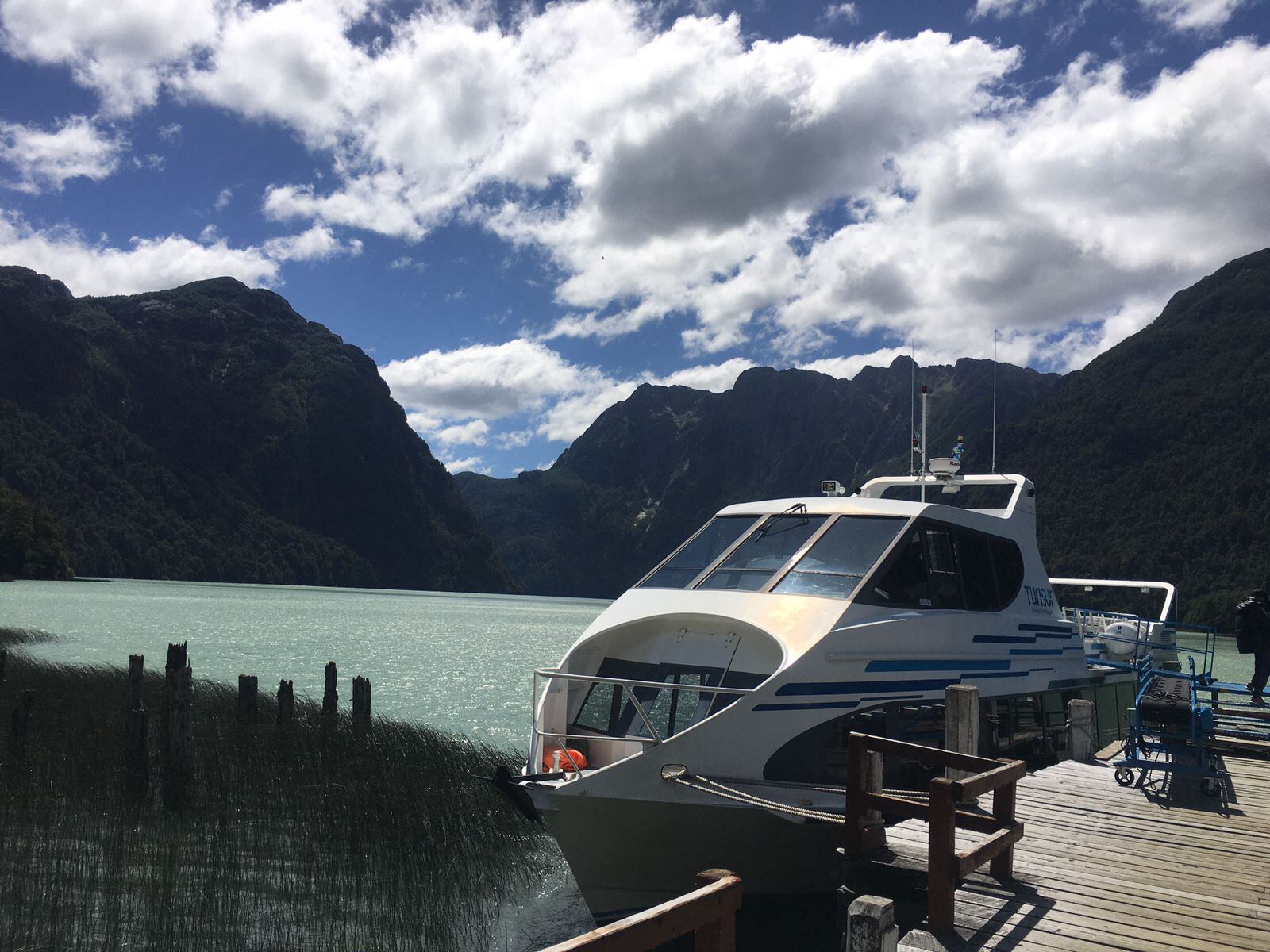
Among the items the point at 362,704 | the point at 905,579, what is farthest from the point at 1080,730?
the point at 362,704

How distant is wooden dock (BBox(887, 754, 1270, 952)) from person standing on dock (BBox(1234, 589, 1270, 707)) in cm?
352

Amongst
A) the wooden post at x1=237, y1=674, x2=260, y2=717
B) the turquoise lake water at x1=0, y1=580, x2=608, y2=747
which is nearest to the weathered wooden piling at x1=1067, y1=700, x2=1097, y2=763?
the turquoise lake water at x1=0, y1=580, x2=608, y2=747

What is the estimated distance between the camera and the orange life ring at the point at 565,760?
898cm

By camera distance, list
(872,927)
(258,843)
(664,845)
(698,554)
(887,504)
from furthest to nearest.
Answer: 1. (258,843)
2. (698,554)
3. (887,504)
4. (664,845)
5. (872,927)

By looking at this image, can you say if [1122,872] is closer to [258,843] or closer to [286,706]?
[258,843]

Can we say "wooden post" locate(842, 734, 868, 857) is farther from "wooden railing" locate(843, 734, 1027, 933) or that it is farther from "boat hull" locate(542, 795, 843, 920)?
"boat hull" locate(542, 795, 843, 920)

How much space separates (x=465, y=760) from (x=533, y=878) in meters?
3.97

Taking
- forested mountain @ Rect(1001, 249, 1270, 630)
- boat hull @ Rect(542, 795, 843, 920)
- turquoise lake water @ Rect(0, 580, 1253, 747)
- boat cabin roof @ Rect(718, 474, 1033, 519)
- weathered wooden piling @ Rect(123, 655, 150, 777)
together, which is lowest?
turquoise lake water @ Rect(0, 580, 1253, 747)

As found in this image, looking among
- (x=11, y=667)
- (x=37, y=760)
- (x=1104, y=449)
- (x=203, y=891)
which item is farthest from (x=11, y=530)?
(x=1104, y=449)

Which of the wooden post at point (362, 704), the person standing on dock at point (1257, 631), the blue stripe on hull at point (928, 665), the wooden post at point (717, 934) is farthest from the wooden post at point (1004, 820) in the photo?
the wooden post at point (362, 704)

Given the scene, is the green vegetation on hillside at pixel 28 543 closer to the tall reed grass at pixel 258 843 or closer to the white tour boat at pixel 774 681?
the tall reed grass at pixel 258 843

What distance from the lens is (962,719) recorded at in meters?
8.80

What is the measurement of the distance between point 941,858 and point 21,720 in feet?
51.7

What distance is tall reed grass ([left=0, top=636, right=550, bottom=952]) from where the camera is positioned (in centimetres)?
988
